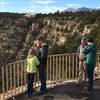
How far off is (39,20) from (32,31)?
6590mm

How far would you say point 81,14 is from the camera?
99125 mm

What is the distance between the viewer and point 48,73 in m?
14.1

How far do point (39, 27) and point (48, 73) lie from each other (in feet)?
316

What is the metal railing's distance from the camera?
12056mm

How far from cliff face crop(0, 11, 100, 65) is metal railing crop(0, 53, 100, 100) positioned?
65471mm

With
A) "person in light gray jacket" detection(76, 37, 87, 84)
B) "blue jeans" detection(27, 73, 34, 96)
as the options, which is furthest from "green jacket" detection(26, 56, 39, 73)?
"person in light gray jacket" detection(76, 37, 87, 84)

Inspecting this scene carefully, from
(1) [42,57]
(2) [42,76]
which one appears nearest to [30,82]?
(2) [42,76]

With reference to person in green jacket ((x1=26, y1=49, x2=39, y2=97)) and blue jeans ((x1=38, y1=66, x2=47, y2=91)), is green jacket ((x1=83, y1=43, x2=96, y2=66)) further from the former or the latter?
person in green jacket ((x1=26, y1=49, x2=39, y2=97))

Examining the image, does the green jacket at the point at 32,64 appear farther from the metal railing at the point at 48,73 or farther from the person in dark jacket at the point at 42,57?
the metal railing at the point at 48,73

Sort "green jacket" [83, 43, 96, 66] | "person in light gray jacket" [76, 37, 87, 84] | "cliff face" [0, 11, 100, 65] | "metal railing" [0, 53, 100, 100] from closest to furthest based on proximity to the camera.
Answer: "green jacket" [83, 43, 96, 66] → "metal railing" [0, 53, 100, 100] → "person in light gray jacket" [76, 37, 87, 84] → "cliff face" [0, 11, 100, 65]

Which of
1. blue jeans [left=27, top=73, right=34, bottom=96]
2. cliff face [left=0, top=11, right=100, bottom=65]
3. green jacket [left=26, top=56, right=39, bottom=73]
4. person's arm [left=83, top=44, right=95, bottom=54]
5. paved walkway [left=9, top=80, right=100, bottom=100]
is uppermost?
cliff face [left=0, top=11, right=100, bottom=65]

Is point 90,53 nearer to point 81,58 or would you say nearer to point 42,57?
point 81,58

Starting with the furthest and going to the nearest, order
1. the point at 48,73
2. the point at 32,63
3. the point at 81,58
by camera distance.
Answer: the point at 48,73 → the point at 81,58 → the point at 32,63

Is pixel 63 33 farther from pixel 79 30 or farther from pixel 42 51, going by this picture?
pixel 42 51
